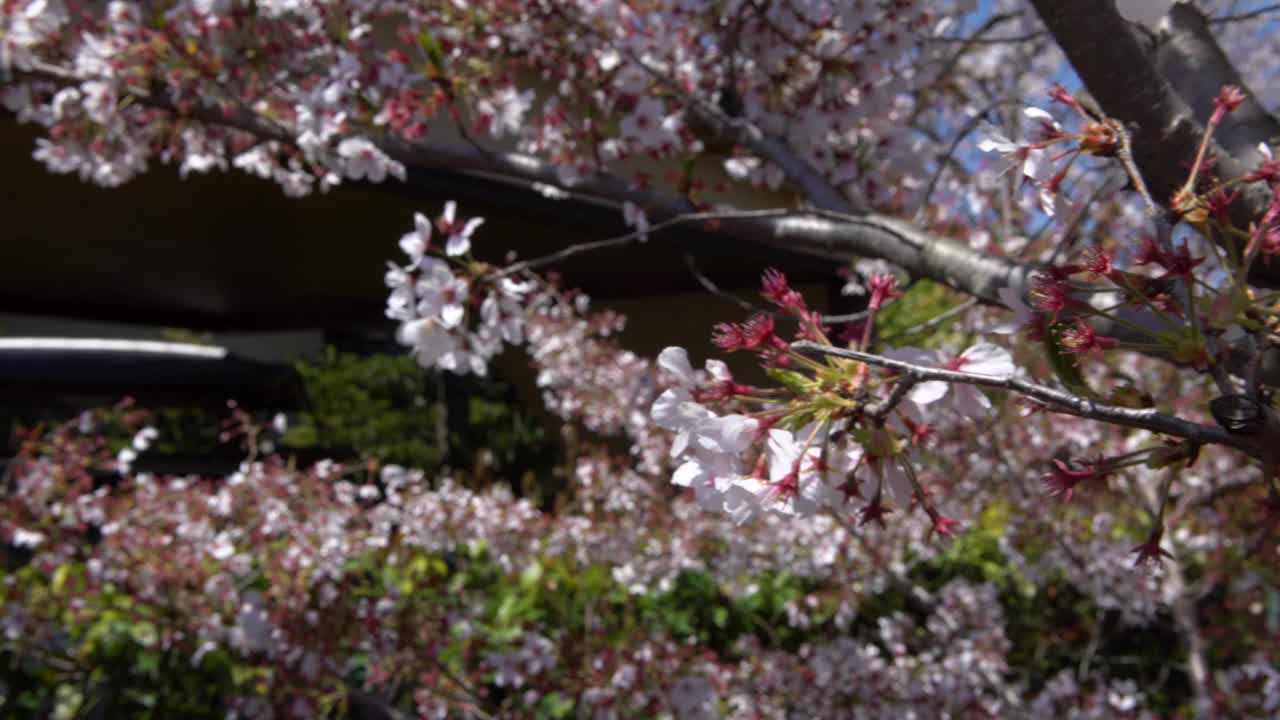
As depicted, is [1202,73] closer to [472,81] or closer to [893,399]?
[893,399]

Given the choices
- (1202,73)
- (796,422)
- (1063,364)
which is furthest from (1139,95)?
(796,422)

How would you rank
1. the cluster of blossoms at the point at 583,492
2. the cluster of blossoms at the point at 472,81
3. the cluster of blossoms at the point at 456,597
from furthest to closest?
1. the cluster of blossoms at the point at 456,597
2. the cluster of blossoms at the point at 472,81
3. the cluster of blossoms at the point at 583,492

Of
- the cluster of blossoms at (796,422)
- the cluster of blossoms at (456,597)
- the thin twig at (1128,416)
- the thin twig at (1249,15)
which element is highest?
the thin twig at (1249,15)

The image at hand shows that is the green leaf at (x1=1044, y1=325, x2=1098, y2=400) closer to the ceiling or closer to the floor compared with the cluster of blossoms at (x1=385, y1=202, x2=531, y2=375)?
closer to the ceiling

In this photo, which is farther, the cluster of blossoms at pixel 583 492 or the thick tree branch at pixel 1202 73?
the cluster of blossoms at pixel 583 492

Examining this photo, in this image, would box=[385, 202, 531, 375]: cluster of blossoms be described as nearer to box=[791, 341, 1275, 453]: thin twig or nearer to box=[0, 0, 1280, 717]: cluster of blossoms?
box=[0, 0, 1280, 717]: cluster of blossoms

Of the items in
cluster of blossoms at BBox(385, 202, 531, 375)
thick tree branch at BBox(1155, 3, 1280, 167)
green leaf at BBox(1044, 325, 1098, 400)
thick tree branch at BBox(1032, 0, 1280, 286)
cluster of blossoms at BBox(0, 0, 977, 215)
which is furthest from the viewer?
cluster of blossoms at BBox(0, 0, 977, 215)

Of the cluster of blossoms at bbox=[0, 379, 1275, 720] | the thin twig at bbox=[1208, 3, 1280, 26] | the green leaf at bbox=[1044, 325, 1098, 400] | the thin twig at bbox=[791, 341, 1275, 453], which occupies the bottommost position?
the cluster of blossoms at bbox=[0, 379, 1275, 720]

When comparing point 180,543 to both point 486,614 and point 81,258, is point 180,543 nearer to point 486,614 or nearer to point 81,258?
point 486,614

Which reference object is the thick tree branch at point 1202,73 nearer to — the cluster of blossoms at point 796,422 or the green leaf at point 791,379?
the cluster of blossoms at point 796,422

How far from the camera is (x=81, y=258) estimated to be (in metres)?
7.89

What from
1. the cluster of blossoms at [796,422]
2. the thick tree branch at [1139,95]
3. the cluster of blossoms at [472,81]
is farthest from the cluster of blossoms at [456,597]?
the cluster of blossoms at [796,422]

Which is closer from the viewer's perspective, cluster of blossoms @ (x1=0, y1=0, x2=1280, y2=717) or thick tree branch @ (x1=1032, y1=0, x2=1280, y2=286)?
thick tree branch @ (x1=1032, y1=0, x2=1280, y2=286)

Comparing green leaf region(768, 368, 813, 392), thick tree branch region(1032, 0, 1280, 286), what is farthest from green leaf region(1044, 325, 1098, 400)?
thick tree branch region(1032, 0, 1280, 286)
